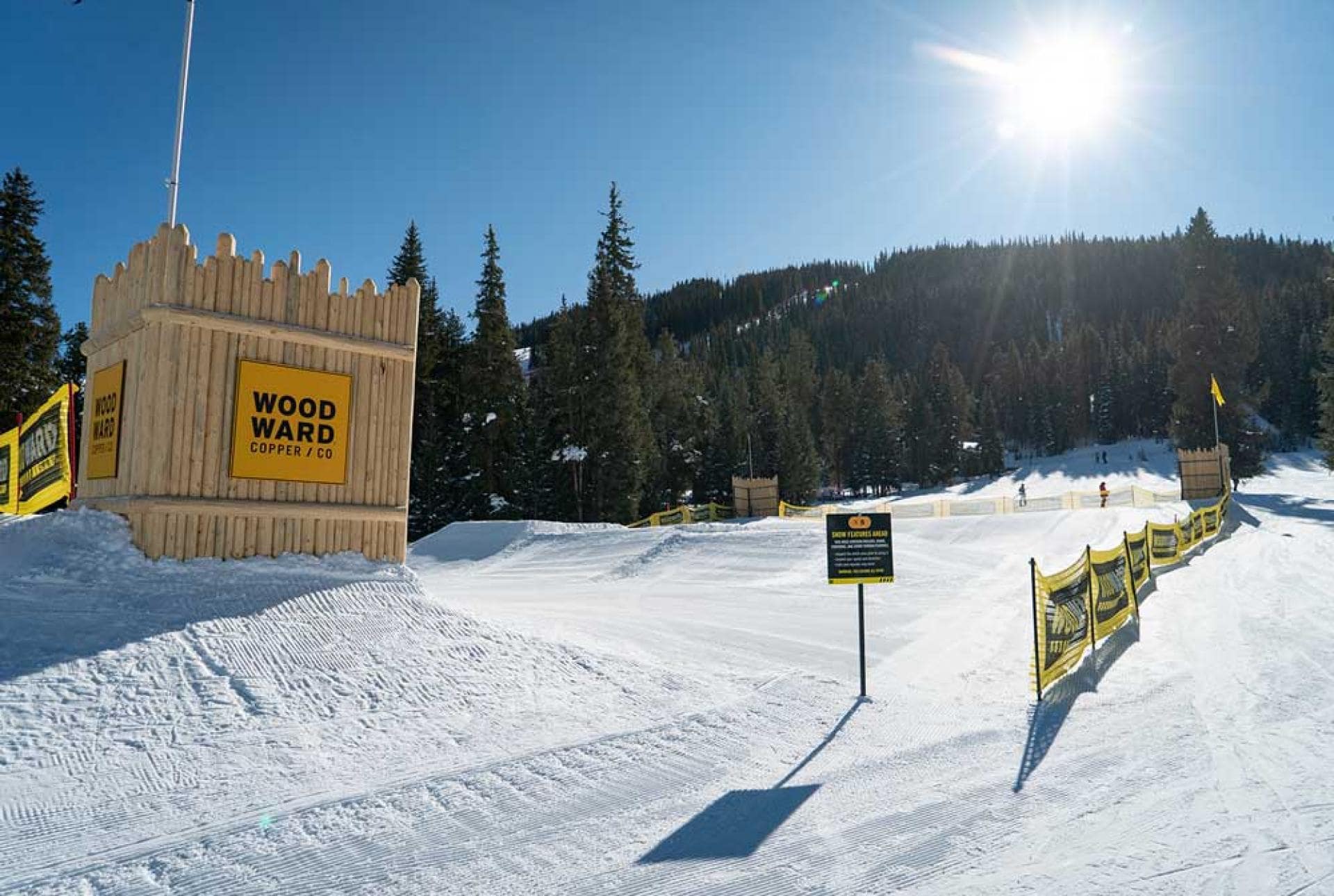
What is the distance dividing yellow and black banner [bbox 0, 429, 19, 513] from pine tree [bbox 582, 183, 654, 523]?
1074 inches

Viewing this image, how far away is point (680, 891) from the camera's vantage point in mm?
3820

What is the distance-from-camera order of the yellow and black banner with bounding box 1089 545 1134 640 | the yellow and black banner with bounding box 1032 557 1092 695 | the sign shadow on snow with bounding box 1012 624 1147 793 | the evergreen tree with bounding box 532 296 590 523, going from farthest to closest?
the evergreen tree with bounding box 532 296 590 523
the yellow and black banner with bounding box 1089 545 1134 640
the yellow and black banner with bounding box 1032 557 1092 695
the sign shadow on snow with bounding box 1012 624 1147 793

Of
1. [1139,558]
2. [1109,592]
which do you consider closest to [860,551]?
[1109,592]

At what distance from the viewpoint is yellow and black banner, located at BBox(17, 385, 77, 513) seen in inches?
467

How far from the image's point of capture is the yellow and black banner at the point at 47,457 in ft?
38.9

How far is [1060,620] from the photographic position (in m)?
8.37

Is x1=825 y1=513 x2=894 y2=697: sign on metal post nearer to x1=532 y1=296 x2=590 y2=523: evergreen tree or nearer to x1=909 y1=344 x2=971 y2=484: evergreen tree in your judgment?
x1=532 y1=296 x2=590 y2=523: evergreen tree

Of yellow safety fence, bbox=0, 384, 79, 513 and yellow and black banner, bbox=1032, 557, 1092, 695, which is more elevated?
yellow safety fence, bbox=0, 384, 79, 513

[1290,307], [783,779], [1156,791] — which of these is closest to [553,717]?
[783,779]

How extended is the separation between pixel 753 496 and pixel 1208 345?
28704 mm

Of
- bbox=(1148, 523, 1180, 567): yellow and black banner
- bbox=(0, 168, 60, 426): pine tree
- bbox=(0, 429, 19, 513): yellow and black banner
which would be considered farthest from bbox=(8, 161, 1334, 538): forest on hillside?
bbox=(1148, 523, 1180, 567): yellow and black banner

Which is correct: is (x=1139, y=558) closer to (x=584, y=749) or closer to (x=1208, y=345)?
(x=584, y=749)

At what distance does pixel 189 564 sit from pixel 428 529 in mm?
32743

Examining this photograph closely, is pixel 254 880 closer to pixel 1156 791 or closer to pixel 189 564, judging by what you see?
pixel 189 564
